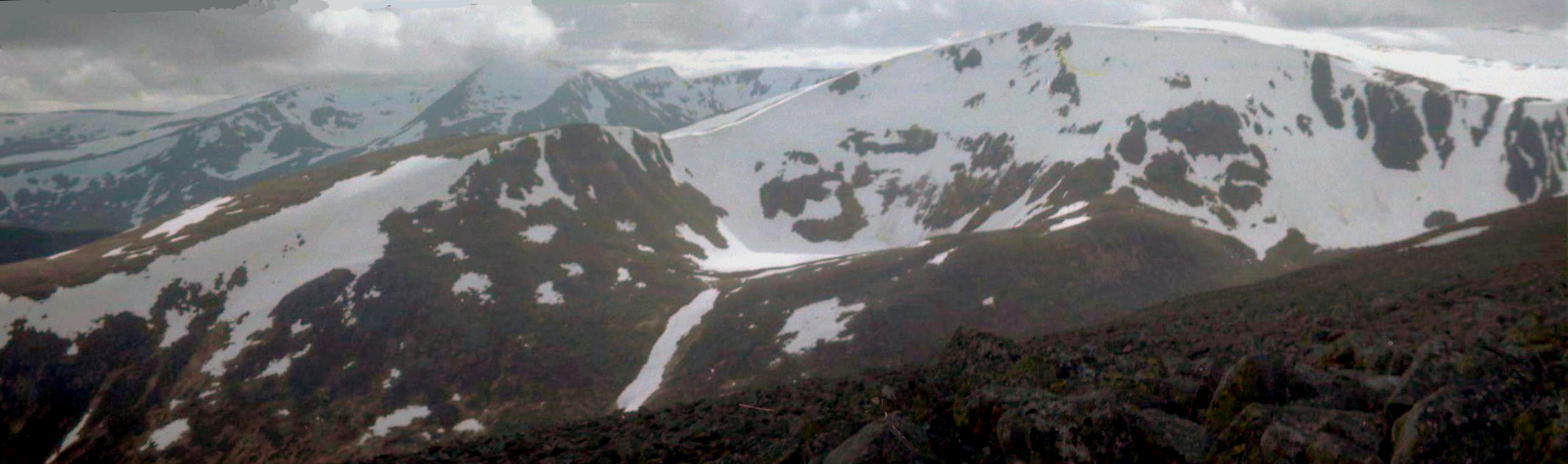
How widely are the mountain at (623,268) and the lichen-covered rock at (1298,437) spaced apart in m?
6.76

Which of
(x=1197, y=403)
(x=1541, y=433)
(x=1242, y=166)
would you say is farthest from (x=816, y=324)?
(x=1242, y=166)

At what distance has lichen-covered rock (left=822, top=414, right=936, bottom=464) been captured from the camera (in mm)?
9078

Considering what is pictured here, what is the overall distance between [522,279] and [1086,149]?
12770 cm

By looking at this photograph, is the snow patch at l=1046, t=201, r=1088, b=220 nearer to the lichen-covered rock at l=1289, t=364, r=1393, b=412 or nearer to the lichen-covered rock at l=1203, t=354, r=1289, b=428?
the lichen-covered rock at l=1289, t=364, r=1393, b=412

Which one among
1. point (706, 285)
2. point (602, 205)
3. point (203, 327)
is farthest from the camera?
point (602, 205)

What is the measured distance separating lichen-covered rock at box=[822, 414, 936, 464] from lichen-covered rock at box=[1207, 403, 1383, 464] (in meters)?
3.34

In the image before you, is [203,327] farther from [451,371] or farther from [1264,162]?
[1264,162]

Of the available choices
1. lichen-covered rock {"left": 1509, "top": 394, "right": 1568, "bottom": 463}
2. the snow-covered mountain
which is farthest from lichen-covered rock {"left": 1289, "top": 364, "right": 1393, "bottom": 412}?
the snow-covered mountain

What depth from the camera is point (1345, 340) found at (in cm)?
1320

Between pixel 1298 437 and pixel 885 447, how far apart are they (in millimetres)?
4366

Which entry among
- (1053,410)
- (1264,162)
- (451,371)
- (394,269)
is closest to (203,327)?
(394,269)

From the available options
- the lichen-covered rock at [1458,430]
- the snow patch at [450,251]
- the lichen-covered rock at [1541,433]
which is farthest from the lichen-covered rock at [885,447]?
the snow patch at [450,251]

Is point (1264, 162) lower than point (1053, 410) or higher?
lower

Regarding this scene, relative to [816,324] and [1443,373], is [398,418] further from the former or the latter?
[1443,373]
